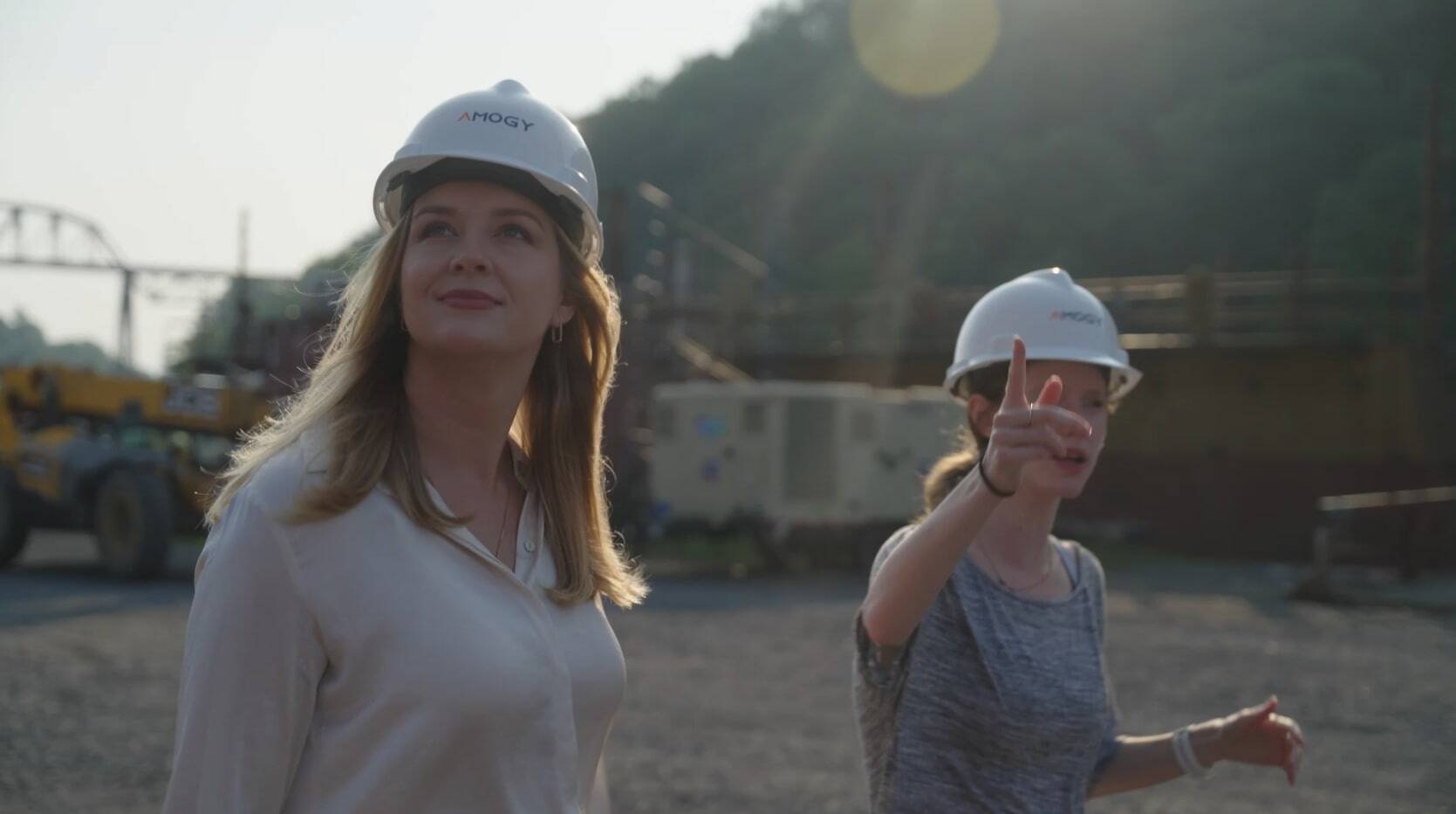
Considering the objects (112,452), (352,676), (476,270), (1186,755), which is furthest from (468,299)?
(112,452)

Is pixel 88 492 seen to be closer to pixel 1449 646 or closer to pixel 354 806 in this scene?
pixel 1449 646

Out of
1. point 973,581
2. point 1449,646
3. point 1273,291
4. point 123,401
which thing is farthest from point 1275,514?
point 973,581

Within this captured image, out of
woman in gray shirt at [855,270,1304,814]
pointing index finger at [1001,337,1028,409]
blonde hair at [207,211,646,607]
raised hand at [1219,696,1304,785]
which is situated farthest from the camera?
raised hand at [1219,696,1304,785]

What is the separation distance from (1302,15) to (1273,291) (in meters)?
45.9

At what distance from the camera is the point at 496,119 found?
243 centimetres

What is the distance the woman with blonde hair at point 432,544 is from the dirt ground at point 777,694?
213 inches

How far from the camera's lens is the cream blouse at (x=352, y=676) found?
2033mm

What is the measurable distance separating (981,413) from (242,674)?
1.76m

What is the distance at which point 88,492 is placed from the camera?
18.6 metres

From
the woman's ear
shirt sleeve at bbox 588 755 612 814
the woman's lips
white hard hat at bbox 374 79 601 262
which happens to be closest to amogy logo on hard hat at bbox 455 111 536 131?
white hard hat at bbox 374 79 601 262

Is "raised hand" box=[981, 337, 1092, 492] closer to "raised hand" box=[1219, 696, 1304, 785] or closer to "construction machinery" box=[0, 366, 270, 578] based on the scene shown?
"raised hand" box=[1219, 696, 1304, 785]

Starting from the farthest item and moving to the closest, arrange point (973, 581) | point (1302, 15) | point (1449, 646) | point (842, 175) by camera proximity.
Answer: point (842, 175) → point (1302, 15) → point (1449, 646) → point (973, 581)

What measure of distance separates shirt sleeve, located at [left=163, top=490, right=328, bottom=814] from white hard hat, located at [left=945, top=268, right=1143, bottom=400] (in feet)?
5.47

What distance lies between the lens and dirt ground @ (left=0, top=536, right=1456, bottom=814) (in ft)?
26.8
